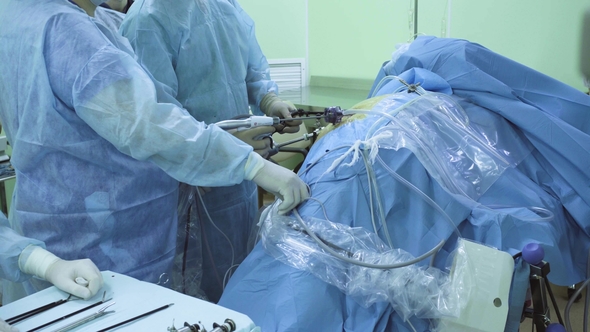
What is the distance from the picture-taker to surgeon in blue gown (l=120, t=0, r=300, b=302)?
1.48m

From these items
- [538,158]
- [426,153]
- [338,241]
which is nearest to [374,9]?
[538,158]

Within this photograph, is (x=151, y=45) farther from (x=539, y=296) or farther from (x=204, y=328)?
(x=539, y=296)

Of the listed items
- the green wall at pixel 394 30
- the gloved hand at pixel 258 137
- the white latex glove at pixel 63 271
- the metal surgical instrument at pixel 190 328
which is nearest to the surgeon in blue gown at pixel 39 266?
the white latex glove at pixel 63 271

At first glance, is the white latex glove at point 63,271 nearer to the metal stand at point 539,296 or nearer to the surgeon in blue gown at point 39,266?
the surgeon in blue gown at point 39,266

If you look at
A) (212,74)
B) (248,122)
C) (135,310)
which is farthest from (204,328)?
(212,74)

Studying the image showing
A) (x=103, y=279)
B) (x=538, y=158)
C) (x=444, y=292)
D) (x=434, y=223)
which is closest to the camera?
(x=103, y=279)

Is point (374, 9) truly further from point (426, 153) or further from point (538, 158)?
point (426, 153)

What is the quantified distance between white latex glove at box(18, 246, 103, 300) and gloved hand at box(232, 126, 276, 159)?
23.8 inches

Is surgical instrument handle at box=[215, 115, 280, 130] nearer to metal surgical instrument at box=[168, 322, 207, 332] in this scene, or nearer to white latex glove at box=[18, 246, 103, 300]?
white latex glove at box=[18, 246, 103, 300]

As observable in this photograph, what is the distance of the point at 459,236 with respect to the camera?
1.27 m

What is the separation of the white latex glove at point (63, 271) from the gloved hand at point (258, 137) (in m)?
0.60

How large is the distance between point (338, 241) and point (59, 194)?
62 centimetres

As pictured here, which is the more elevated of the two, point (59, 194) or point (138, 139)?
point (138, 139)

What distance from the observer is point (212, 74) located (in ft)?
5.29
